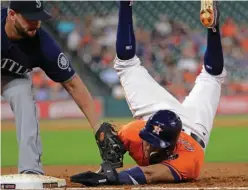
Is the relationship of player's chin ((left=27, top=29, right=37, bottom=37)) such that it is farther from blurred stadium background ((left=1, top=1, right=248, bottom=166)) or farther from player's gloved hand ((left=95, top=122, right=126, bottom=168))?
blurred stadium background ((left=1, top=1, right=248, bottom=166))

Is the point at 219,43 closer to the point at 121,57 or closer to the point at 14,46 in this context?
the point at 121,57

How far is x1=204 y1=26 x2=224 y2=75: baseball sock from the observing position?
5.70m

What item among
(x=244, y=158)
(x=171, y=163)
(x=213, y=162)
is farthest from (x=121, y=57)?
(x=244, y=158)

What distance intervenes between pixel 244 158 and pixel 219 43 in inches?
107

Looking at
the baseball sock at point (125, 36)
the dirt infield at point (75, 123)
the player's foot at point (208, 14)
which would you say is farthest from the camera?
the dirt infield at point (75, 123)

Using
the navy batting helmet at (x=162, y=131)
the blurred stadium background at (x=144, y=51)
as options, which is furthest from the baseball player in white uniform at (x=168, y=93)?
the blurred stadium background at (x=144, y=51)

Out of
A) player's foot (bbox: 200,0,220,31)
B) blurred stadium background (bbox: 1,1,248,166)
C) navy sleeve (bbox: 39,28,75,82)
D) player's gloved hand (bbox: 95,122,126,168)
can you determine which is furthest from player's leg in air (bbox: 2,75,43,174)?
blurred stadium background (bbox: 1,1,248,166)

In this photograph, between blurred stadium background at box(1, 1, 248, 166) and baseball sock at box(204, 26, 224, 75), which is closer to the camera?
baseball sock at box(204, 26, 224, 75)

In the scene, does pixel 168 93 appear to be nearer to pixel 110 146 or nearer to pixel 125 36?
pixel 125 36

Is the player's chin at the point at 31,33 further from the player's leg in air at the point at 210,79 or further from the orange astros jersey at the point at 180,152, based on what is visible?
the player's leg in air at the point at 210,79

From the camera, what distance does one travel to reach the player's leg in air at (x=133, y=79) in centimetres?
523

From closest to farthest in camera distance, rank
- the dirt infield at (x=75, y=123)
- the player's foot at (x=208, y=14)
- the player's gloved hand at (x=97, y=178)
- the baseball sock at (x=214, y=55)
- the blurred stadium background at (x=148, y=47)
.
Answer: the player's gloved hand at (x=97, y=178) < the player's foot at (x=208, y=14) < the baseball sock at (x=214, y=55) < the dirt infield at (x=75, y=123) < the blurred stadium background at (x=148, y=47)

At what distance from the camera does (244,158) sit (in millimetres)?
8008

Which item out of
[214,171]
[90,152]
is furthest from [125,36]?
[90,152]
